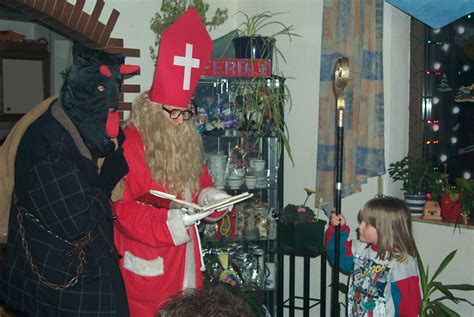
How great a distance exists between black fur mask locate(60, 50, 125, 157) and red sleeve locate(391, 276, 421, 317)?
1.49m

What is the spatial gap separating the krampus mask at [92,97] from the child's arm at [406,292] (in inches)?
57.6

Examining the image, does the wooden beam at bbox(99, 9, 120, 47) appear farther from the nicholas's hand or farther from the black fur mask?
the nicholas's hand

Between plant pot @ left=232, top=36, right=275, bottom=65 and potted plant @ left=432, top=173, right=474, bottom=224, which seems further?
plant pot @ left=232, top=36, right=275, bottom=65

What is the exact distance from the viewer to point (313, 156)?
4391mm

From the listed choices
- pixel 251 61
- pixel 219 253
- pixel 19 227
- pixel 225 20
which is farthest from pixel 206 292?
pixel 225 20

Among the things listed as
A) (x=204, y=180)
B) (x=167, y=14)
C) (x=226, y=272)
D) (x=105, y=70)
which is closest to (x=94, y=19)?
(x=167, y=14)

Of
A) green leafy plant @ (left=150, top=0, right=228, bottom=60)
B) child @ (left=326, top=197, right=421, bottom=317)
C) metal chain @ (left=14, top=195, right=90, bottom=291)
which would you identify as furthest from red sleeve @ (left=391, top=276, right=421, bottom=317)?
green leafy plant @ (left=150, top=0, right=228, bottom=60)

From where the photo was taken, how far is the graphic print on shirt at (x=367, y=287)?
298 centimetres

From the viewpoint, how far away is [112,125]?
95.7 inches

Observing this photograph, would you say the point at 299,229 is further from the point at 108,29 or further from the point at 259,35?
the point at 108,29

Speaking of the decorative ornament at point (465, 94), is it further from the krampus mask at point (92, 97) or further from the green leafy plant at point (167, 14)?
the krampus mask at point (92, 97)

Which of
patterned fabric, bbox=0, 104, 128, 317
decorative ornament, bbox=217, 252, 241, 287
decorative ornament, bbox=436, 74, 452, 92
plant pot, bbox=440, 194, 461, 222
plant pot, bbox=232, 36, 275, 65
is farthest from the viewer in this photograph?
decorative ornament, bbox=436, 74, 452, 92

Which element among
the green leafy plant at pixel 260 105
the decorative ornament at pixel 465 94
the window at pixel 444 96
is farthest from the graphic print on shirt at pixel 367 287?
the decorative ornament at pixel 465 94

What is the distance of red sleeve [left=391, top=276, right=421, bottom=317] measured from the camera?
2934 millimetres
